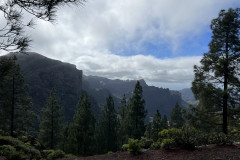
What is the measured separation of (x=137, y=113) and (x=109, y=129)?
10.2 meters

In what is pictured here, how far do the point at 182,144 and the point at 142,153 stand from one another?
2190 millimetres

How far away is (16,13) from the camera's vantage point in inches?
186

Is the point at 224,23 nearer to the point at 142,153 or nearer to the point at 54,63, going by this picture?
the point at 142,153

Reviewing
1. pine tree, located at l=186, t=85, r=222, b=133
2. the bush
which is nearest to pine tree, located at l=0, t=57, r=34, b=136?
the bush

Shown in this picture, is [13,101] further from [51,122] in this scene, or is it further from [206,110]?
[206,110]

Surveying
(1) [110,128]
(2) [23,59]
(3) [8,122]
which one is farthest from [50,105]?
(2) [23,59]

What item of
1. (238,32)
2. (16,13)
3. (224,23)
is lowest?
(16,13)

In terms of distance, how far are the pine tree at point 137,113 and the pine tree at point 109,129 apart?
754 centimetres

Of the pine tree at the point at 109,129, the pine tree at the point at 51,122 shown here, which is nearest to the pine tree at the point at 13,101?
the pine tree at the point at 51,122

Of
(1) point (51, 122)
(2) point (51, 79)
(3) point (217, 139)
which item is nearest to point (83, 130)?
→ (1) point (51, 122)

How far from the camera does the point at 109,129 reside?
29.2 m

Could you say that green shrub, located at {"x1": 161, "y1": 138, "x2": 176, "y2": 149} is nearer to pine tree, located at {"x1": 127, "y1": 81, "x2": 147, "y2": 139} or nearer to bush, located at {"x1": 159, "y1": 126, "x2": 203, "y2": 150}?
bush, located at {"x1": 159, "y1": 126, "x2": 203, "y2": 150}

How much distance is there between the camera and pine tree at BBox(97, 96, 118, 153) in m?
28.6

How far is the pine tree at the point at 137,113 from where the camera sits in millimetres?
21109
